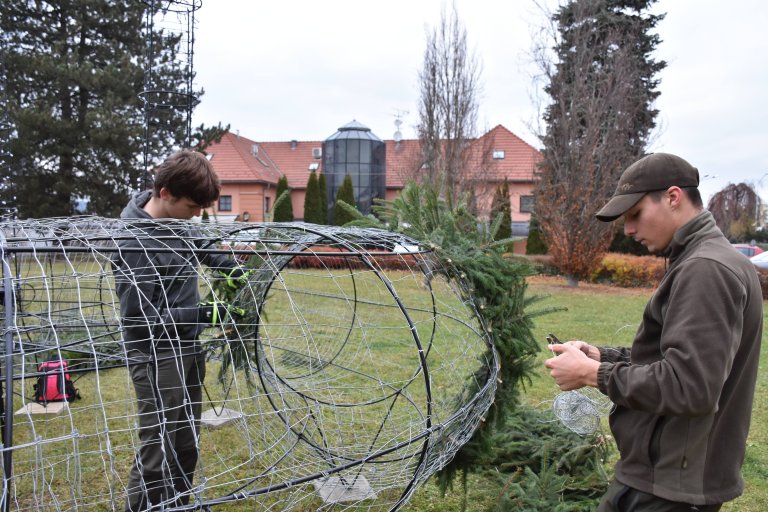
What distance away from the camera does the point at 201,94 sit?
14859 mm

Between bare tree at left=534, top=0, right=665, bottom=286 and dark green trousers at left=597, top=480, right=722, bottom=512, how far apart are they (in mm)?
12381

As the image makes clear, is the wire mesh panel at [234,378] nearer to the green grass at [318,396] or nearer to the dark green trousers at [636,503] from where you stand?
the green grass at [318,396]

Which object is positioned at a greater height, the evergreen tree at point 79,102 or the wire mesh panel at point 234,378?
the evergreen tree at point 79,102

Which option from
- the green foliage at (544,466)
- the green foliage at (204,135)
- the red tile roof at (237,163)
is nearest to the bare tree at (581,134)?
the green foliage at (204,135)

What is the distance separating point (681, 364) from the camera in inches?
56.2

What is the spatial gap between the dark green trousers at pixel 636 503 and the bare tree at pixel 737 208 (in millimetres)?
31648

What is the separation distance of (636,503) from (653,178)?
0.89 metres

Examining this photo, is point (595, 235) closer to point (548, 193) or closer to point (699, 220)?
point (548, 193)

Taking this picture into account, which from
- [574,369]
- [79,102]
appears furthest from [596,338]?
Result: [79,102]

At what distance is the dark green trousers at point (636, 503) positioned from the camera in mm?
1572

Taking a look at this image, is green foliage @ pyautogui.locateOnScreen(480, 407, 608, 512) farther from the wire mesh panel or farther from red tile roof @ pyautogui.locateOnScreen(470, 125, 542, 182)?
red tile roof @ pyautogui.locateOnScreen(470, 125, 542, 182)

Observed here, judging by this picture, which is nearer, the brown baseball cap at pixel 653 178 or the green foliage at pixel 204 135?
the brown baseball cap at pixel 653 178

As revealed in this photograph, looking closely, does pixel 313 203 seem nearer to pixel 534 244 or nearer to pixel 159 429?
pixel 534 244

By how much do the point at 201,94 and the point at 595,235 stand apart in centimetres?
1003
